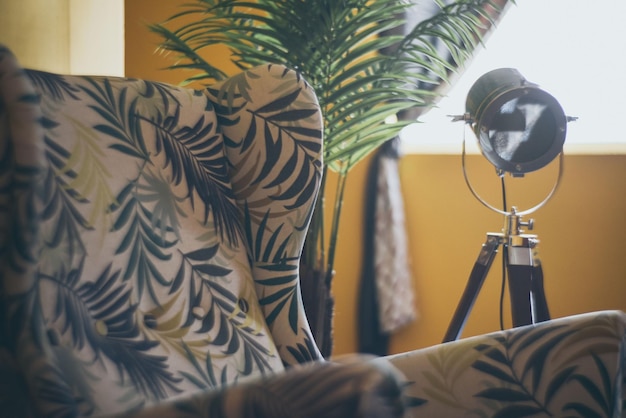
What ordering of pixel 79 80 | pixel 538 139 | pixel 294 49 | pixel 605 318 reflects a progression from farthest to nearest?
pixel 294 49
pixel 538 139
pixel 79 80
pixel 605 318

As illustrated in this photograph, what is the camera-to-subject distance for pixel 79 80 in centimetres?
94

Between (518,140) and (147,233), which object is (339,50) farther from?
(147,233)

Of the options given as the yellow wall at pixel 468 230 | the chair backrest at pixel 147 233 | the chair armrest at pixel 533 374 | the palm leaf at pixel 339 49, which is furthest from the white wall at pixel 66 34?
the chair armrest at pixel 533 374

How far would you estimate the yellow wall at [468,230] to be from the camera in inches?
82.7

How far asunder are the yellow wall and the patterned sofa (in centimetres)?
136

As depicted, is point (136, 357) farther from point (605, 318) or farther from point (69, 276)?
point (605, 318)

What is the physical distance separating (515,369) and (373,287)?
5.46 ft

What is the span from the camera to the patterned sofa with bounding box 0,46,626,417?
2.22ft

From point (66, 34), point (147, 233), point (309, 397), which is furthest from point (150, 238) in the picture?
point (66, 34)

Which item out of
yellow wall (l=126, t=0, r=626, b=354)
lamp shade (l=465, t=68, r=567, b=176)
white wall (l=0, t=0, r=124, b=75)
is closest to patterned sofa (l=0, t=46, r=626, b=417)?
lamp shade (l=465, t=68, r=567, b=176)

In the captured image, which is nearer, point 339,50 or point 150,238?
point 150,238

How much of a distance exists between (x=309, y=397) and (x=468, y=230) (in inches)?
76.6

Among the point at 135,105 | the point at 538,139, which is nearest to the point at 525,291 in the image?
the point at 538,139

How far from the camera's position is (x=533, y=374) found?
0.80 meters
